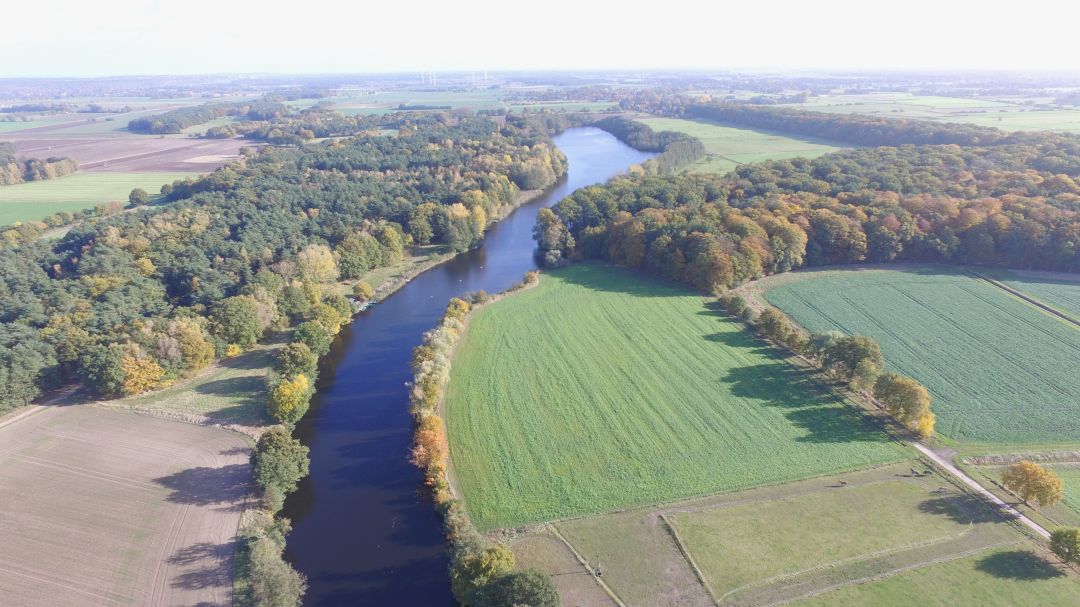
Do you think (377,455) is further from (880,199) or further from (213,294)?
(880,199)

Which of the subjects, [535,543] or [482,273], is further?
[482,273]

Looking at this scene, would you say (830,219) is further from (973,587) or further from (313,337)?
(313,337)

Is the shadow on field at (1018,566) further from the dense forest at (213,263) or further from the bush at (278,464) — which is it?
the dense forest at (213,263)

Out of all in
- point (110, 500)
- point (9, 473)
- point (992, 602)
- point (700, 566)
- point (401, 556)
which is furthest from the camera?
point (9, 473)

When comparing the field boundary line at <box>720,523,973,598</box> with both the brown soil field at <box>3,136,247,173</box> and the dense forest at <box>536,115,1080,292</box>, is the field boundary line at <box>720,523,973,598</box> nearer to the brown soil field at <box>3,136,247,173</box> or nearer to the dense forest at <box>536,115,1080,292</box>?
the dense forest at <box>536,115,1080,292</box>

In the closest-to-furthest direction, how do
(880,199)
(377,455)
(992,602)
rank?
(992,602) → (377,455) → (880,199)

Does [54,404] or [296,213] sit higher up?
[296,213]

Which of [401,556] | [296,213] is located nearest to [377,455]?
[401,556]

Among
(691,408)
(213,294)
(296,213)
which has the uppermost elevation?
(296,213)
